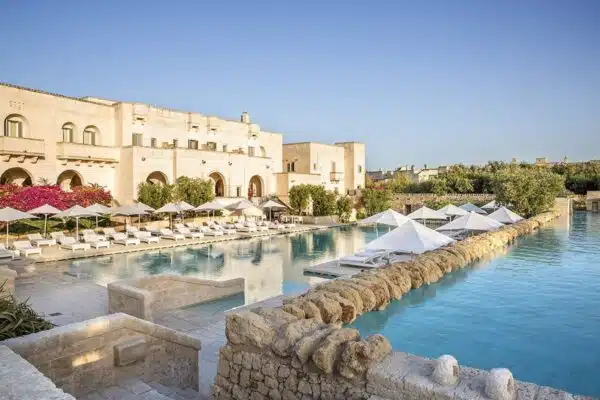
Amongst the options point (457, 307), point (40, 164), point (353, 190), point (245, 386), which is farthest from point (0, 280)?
point (353, 190)

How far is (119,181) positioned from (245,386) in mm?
28688

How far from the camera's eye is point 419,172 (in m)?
91.9

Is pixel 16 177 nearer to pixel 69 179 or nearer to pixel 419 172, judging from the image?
pixel 69 179

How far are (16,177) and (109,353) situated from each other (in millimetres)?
26217

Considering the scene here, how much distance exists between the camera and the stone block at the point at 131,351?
22.2 ft

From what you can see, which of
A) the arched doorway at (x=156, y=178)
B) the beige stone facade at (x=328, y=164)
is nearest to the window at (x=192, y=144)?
the arched doorway at (x=156, y=178)

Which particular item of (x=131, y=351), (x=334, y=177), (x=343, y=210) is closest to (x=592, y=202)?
(x=334, y=177)

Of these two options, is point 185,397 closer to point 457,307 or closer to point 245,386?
point 245,386

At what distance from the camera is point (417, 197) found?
1838 inches

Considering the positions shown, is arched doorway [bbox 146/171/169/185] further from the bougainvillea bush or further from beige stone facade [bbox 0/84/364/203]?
the bougainvillea bush

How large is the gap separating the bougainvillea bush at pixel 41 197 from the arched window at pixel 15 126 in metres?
4.34

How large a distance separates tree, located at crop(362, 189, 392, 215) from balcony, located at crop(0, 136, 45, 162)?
24112 millimetres

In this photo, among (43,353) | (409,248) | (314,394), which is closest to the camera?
(314,394)

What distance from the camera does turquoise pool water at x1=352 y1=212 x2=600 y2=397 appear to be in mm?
7934
